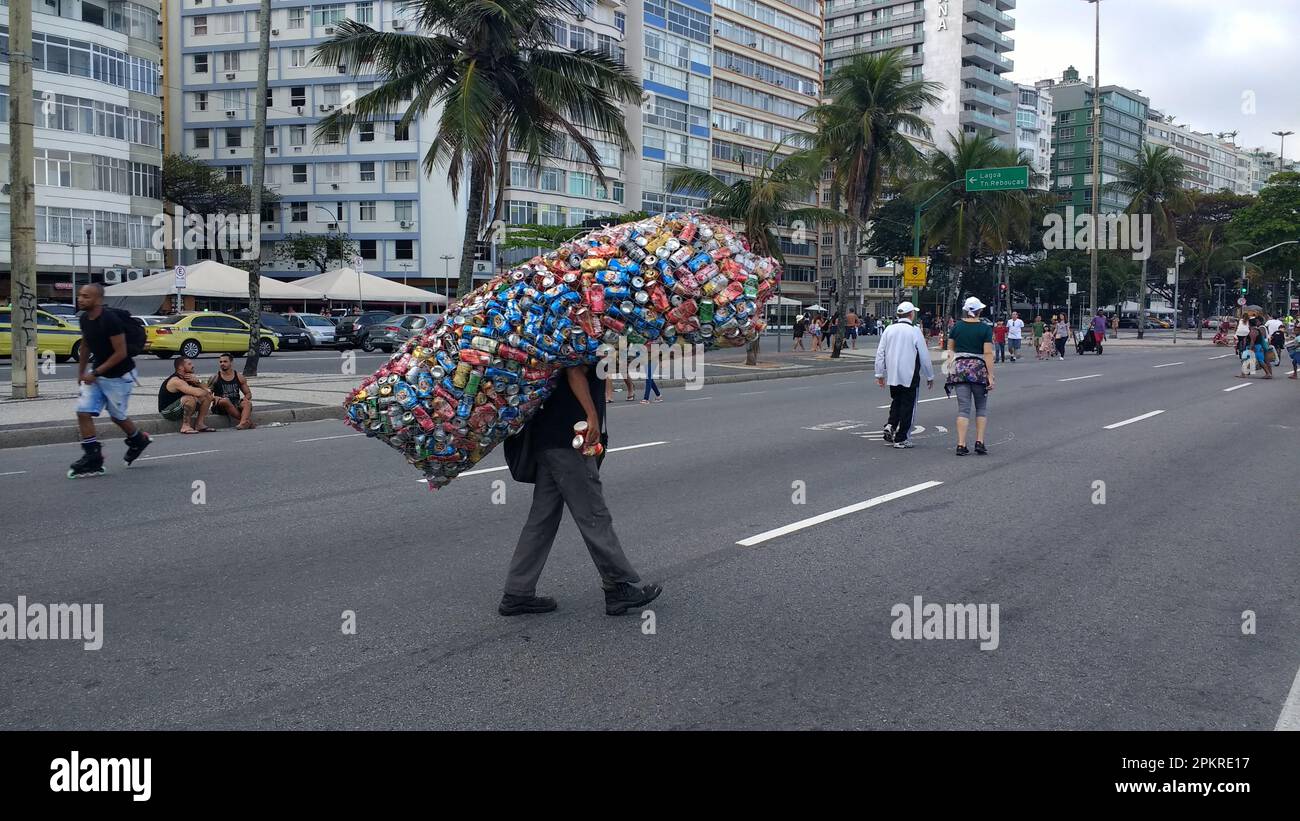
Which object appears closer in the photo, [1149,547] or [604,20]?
[1149,547]

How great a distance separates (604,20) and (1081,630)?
65278 mm

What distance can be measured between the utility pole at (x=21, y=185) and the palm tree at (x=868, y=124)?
2451 cm

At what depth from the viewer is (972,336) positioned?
36.8 feet

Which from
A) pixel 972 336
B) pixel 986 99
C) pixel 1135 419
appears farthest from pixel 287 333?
pixel 986 99

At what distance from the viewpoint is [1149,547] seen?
7211mm

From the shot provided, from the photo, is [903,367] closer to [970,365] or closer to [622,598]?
[970,365]

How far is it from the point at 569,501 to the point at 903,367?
7365mm

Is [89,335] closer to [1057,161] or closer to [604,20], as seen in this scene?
[604,20]

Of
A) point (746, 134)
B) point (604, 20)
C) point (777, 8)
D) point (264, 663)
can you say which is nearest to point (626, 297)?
point (264, 663)

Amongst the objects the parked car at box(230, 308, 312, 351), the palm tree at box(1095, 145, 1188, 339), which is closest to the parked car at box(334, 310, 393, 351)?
the parked car at box(230, 308, 312, 351)

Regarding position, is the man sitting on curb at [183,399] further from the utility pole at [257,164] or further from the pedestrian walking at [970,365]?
the pedestrian walking at [970,365]

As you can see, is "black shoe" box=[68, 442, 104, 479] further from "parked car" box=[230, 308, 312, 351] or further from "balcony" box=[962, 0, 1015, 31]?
"balcony" box=[962, 0, 1015, 31]

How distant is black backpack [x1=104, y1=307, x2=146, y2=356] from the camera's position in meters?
9.89

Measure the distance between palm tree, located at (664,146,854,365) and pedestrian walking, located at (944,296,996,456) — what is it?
17727mm
